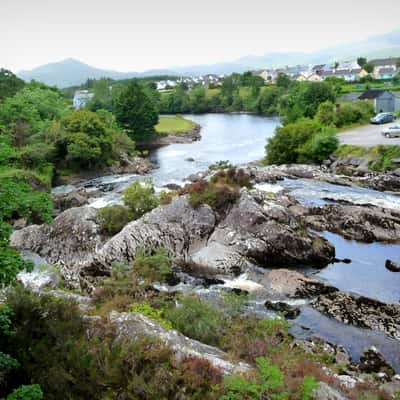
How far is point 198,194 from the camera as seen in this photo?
26.0 metres

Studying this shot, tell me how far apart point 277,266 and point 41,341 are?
15.9 m

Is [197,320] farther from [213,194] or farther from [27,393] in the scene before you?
[213,194]

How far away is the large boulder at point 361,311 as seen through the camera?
1678 cm

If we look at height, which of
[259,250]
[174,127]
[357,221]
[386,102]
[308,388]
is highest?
[386,102]

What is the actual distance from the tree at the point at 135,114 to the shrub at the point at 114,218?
46.0 metres

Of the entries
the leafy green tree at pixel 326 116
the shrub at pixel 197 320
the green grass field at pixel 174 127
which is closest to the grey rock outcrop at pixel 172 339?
the shrub at pixel 197 320

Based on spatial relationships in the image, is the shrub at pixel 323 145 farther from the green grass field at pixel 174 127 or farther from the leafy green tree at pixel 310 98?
the green grass field at pixel 174 127

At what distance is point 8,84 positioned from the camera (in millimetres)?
73250

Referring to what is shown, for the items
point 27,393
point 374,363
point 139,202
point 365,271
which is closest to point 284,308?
point 374,363

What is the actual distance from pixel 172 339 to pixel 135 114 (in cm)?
6407

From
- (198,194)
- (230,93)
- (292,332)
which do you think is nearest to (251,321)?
(292,332)

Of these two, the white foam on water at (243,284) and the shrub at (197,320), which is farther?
the white foam on water at (243,284)

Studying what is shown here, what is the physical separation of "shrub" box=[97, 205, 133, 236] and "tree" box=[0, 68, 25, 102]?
49.1 m

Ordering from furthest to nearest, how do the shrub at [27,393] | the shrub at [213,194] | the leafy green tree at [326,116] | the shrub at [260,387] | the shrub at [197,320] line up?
the leafy green tree at [326,116] < the shrub at [213,194] < the shrub at [197,320] < the shrub at [260,387] < the shrub at [27,393]
